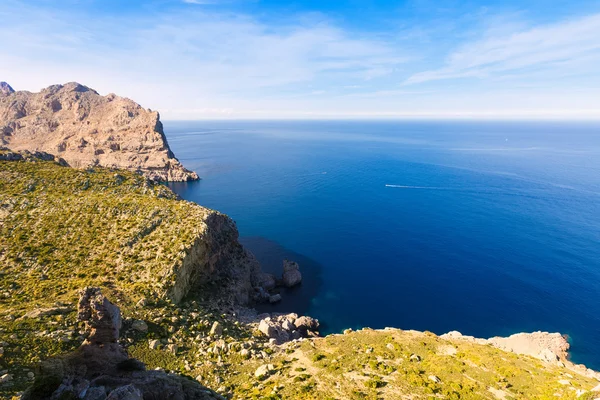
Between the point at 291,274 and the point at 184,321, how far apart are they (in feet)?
138

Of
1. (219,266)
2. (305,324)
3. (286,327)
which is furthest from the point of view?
(219,266)

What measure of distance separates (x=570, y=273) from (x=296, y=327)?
8872cm

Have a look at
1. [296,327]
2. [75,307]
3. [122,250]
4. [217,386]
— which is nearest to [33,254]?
[122,250]

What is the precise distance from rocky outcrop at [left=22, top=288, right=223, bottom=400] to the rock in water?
59.8 metres

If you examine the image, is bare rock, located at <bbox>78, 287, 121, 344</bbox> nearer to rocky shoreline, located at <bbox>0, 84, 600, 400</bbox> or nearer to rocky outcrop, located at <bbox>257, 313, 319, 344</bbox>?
rocky shoreline, located at <bbox>0, 84, 600, 400</bbox>

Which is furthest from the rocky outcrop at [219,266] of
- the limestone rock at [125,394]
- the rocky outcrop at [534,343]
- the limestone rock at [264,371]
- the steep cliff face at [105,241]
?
the rocky outcrop at [534,343]

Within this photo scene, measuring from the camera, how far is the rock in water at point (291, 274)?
8769cm

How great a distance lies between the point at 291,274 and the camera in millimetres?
88562

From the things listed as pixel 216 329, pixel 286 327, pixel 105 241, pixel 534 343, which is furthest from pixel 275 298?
pixel 534 343

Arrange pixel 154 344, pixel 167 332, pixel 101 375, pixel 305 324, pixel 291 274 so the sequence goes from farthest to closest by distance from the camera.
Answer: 1. pixel 291 274
2. pixel 305 324
3. pixel 167 332
4. pixel 154 344
5. pixel 101 375

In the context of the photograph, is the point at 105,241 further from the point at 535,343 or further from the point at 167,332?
the point at 535,343

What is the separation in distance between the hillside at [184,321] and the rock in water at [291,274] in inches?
494

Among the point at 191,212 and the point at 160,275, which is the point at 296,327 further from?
the point at 191,212

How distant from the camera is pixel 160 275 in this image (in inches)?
2178
